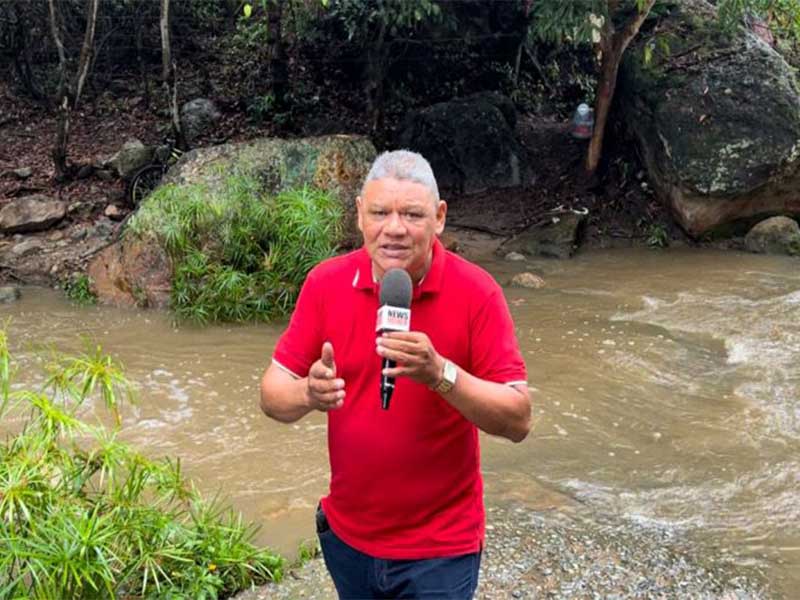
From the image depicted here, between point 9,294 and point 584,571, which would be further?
point 9,294

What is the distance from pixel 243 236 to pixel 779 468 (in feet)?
16.0

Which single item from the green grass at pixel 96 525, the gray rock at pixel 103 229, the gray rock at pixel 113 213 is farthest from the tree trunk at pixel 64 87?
the green grass at pixel 96 525

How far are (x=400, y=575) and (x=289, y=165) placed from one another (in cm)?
739

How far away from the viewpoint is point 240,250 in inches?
297

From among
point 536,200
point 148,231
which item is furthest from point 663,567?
point 536,200

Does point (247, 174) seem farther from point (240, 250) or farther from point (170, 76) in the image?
point (170, 76)

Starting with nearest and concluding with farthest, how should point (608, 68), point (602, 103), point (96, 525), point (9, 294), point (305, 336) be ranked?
point (305, 336) → point (96, 525) → point (9, 294) → point (608, 68) → point (602, 103)

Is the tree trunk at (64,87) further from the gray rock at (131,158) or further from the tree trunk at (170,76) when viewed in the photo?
the tree trunk at (170,76)

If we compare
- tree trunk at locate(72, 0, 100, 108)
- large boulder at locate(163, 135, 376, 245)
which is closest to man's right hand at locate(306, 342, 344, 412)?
large boulder at locate(163, 135, 376, 245)

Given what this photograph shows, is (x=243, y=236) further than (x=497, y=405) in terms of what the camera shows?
Yes

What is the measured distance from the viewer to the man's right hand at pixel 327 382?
5.88 ft

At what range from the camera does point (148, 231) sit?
→ 7.91m

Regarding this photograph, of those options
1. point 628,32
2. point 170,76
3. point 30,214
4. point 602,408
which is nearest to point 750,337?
point 602,408

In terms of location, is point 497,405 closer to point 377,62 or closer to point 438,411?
point 438,411
